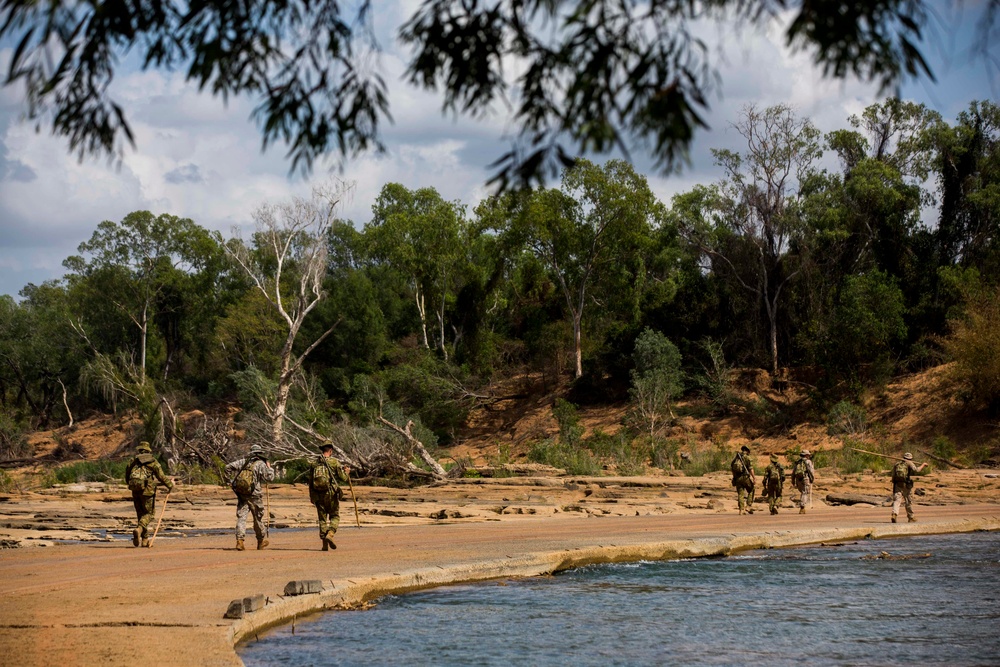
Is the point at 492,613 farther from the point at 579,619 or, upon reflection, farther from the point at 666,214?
the point at 666,214

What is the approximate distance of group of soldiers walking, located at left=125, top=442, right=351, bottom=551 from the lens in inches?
671

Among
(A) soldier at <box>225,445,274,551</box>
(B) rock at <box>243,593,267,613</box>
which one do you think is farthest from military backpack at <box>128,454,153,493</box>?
(B) rock at <box>243,593,267,613</box>

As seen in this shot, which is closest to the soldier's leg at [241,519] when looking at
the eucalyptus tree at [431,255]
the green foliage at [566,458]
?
the green foliage at [566,458]

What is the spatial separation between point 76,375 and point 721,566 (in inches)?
2255

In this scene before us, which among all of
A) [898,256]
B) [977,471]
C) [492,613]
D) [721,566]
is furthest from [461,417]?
[492,613]

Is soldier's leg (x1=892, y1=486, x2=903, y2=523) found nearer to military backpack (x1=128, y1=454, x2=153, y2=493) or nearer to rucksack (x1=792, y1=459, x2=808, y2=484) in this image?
rucksack (x1=792, y1=459, x2=808, y2=484)

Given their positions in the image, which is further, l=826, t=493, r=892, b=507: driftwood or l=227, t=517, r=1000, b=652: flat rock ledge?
l=826, t=493, r=892, b=507: driftwood

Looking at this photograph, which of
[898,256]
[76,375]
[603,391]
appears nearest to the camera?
[898,256]

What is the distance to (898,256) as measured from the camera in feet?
152

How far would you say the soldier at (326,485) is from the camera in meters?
16.9

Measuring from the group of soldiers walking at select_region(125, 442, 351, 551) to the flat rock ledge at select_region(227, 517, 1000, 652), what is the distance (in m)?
2.72

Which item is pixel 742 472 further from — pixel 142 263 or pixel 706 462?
pixel 142 263

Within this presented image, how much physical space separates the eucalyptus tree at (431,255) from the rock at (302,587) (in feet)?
136

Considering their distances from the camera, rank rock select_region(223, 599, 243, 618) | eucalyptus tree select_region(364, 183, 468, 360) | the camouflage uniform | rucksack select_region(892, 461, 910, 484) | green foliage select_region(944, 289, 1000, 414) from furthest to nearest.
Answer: eucalyptus tree select_region(364, 183, 468, 360) < green foliage select_region(944, 289, 1000, 414) < rucksack select_region(892, 461, 910, 484) < the camouflage uniform < rock select_region(223, 599, 243, 618)
